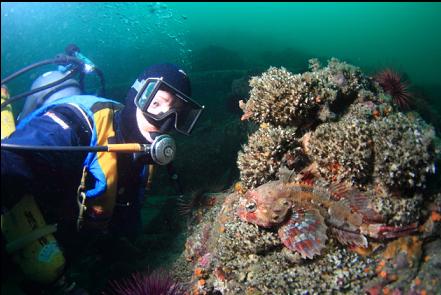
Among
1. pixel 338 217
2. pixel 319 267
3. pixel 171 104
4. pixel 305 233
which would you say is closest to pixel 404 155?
pixel 338 217

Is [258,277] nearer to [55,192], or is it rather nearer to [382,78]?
[55,192]

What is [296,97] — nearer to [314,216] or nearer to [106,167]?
[314,216]

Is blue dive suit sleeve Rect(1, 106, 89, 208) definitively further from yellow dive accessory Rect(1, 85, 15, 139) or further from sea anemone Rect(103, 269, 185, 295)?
sea anemone Rect(103, 269, 185, 295)

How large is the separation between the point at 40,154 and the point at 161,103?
1464 mm

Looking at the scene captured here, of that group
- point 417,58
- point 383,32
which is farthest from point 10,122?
point 383,32

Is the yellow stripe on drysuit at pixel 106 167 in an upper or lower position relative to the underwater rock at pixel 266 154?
lower

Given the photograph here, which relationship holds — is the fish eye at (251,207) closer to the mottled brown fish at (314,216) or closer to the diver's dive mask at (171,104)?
the mottled brown fish at (314,216)

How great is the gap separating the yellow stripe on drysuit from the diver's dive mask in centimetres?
41

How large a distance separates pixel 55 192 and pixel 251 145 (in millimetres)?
2266

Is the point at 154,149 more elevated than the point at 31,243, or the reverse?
the point at 154,149

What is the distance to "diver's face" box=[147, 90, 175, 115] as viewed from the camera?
3652 millimetres

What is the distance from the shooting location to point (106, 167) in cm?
340

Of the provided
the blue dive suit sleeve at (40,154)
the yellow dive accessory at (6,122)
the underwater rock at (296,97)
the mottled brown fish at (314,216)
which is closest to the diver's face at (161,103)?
the blue dive suit sleeve at (40,154)

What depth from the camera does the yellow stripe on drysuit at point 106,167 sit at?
133 inches
